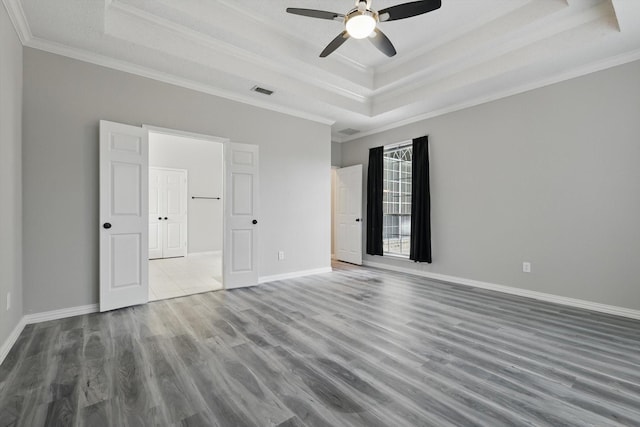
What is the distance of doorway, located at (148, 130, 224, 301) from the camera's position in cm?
725

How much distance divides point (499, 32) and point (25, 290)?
581 centimetres

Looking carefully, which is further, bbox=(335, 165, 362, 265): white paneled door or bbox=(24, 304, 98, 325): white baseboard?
bbox=(335, 165, 362, 265): white paneled door

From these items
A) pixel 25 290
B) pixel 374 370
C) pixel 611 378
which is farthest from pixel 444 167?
pixel 25 290

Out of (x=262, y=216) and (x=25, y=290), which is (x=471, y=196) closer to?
(x=262, y=216)

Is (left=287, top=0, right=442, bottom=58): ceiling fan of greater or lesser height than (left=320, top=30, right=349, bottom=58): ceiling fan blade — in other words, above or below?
below

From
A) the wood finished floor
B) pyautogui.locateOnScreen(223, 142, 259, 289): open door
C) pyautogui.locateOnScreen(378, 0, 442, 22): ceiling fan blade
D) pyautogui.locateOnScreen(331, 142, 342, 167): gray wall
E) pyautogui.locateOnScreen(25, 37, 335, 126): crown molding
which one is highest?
pyautogui.locateOnScreen(25, 37, 335, 126): crown molding

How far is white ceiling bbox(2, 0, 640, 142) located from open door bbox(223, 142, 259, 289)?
0.94 metres

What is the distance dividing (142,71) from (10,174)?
1.86 metres

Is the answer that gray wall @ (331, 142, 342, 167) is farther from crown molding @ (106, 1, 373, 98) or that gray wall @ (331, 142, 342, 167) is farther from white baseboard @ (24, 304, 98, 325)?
white baseboard @ (24, 304, 98, 325)

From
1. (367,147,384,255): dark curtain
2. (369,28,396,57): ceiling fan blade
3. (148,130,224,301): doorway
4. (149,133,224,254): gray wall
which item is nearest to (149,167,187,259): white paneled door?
(148,130,224,301): doorway

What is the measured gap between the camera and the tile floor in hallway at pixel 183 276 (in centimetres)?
422

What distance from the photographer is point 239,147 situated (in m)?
4.45

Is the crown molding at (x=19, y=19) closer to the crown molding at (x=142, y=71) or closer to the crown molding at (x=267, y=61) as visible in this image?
the crown molding at (x=142, y=71)

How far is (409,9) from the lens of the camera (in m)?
2.52
